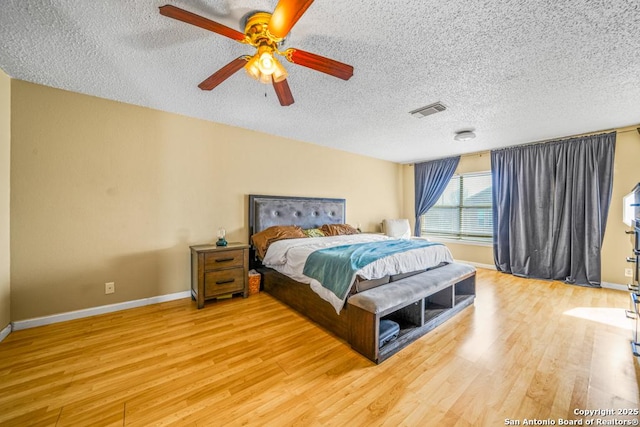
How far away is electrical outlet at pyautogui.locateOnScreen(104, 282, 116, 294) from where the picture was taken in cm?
266

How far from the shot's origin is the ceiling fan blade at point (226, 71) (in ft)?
5.25

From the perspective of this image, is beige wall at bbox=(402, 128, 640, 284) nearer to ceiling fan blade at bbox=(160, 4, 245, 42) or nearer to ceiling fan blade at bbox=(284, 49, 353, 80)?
ceiling fan blade at bbox=(284, 49, 353, 80)

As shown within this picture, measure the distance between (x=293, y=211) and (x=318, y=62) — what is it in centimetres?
266

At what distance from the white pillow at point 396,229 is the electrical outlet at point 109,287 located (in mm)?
4661

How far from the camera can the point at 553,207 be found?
389cm

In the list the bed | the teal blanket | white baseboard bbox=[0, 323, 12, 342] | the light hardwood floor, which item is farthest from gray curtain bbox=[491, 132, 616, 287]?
white baseboard bbox=[0, 323, 12, 342]

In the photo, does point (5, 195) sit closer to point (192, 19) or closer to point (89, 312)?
point (89, 312)

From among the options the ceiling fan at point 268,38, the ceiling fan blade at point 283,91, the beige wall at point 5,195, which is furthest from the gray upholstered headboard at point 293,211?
the beige wall at point 5,195

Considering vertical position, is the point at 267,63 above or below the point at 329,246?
above

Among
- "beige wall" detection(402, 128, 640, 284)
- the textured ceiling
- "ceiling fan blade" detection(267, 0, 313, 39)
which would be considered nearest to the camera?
"ceiling fan blade" detection(267, 0, 313, 39)

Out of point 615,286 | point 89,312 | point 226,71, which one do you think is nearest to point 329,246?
point 226,71

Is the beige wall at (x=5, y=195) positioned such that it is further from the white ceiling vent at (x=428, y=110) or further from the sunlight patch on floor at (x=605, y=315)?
the sunlight patch on floor at (x=605, y=315)

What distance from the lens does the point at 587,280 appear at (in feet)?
11.8

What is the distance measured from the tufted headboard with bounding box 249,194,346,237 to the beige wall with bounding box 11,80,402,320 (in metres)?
0.16
